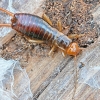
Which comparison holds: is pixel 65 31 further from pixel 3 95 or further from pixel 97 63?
pixel 3 95

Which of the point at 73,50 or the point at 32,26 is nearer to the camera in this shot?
the point at 73,50

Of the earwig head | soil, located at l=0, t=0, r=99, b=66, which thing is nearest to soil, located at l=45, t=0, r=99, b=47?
soil, located at l=0, t=0, r=99, b=66

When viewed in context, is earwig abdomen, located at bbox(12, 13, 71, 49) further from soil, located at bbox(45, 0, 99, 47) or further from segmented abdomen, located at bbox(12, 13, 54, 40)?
soil, located at bbox(45, 0, 99, 47)

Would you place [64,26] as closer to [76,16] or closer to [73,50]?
[76,16]

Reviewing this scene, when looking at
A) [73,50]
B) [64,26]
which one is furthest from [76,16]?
[73,50]

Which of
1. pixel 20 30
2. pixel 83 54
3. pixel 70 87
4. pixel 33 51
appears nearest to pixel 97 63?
pixel 83 54

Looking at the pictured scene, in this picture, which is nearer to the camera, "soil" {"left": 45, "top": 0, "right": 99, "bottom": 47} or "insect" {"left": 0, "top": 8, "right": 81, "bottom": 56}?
"soil" {"left": 45, "top": 0, "right": 99, "bottom": 47}

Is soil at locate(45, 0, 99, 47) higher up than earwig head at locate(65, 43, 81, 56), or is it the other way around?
soil at locate(45, 0, 99, 47)
